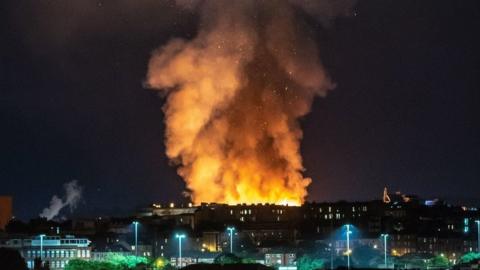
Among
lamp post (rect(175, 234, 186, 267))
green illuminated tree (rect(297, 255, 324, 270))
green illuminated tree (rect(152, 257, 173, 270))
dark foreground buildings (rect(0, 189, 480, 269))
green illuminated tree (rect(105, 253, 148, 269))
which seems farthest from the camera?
dark foreground buildings (rect(0, 189, 480, 269))

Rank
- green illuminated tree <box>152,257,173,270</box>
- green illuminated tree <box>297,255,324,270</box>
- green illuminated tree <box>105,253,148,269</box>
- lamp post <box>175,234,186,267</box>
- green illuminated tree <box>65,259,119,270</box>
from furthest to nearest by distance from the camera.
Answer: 1. lamp post <box>175,234,186,267</box>
2. green illuminated tree <box>152,257,173,270</box>
3. green illuminated tree <box>297,255,324,270</box>
4. green illuminated tree <box>105,253,148,269</box>
5. green illuminated tree <box>65,259,119,270</box>

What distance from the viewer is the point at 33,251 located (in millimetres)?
103438

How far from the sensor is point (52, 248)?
10450 cm

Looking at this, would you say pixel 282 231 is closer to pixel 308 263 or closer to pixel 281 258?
pixel 281 258

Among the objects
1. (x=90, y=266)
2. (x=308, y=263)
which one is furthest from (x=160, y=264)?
(x=308, y=263)

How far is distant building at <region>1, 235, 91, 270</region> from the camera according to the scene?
102000 millimetres

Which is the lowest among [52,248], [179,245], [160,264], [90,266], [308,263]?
[90,266]

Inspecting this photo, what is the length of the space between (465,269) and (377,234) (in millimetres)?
47090

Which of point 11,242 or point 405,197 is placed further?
point 405,197

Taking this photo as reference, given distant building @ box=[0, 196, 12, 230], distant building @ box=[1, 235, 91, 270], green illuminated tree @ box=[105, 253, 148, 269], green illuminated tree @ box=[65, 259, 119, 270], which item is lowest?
green illuminated tree @ box=[65, 259, 119, 270]

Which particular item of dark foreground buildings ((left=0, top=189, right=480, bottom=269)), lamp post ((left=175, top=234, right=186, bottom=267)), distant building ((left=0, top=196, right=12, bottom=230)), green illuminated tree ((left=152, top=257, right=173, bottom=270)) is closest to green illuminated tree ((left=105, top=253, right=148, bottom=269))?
green illuminated tree ((left=152, top=257, right=173, bottom=270))

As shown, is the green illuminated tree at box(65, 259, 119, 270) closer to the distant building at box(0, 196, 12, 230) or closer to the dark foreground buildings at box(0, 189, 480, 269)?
the dark foreground buildings at box(0, 189, 480, 269)

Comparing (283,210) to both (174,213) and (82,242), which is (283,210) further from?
(82,242)

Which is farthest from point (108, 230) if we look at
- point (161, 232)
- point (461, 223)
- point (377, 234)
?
point (461, 223)
